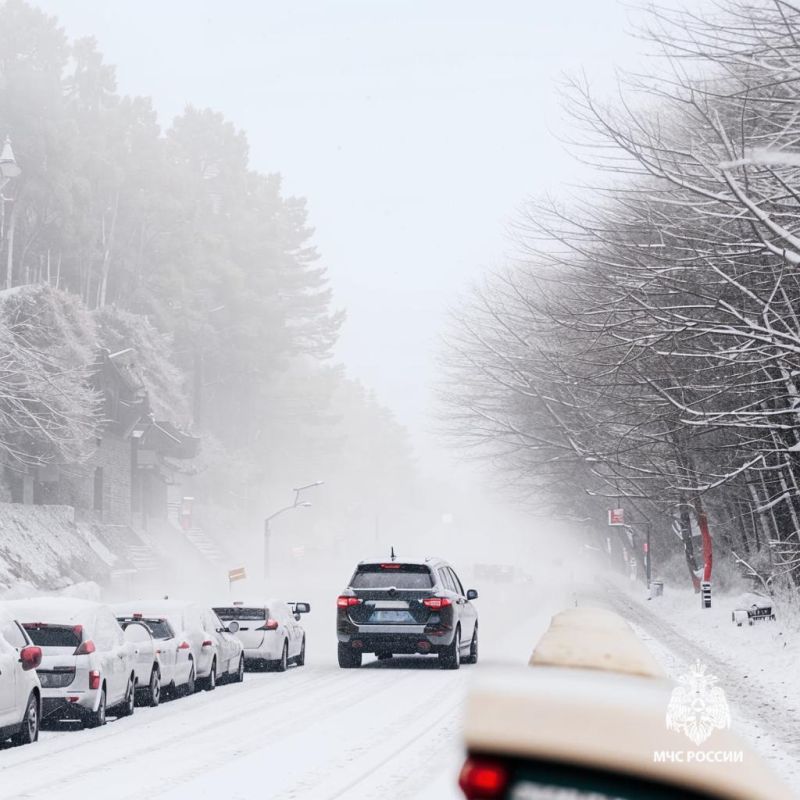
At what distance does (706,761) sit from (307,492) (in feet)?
374

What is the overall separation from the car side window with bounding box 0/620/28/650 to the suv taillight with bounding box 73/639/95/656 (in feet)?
3.04

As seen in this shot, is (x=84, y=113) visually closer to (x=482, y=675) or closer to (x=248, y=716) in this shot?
(x=248, y=716)

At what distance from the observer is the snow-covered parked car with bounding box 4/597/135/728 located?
16406mm

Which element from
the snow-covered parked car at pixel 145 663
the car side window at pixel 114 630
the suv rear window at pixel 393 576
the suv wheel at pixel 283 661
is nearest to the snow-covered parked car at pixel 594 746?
the car side window at pixel 114 630

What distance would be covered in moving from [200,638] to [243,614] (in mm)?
3779

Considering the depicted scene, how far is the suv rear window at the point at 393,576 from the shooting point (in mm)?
23438

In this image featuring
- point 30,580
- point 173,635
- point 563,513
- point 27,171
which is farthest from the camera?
point 563,513

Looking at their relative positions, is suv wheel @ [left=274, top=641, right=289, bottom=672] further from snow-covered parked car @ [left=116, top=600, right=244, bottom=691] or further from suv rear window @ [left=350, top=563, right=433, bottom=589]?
suv rear window @ [left=350, top=563, right=433, bottom=589]

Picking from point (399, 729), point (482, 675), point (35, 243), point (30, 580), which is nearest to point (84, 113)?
point (35, 243)

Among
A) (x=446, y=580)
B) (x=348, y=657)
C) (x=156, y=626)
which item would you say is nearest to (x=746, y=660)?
(x=446, y=580)

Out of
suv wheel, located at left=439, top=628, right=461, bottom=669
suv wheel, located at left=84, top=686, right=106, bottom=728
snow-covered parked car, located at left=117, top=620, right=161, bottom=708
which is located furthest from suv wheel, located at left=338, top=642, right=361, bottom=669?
suv wheel, located at left=84, top=686, right=106, bottom=728

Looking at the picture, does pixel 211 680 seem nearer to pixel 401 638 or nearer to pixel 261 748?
pixel 401 638

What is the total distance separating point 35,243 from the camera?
6500 cm

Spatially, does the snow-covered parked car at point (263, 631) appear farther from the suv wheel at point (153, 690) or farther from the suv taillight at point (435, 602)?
the suv wheel at point (153, 690)
